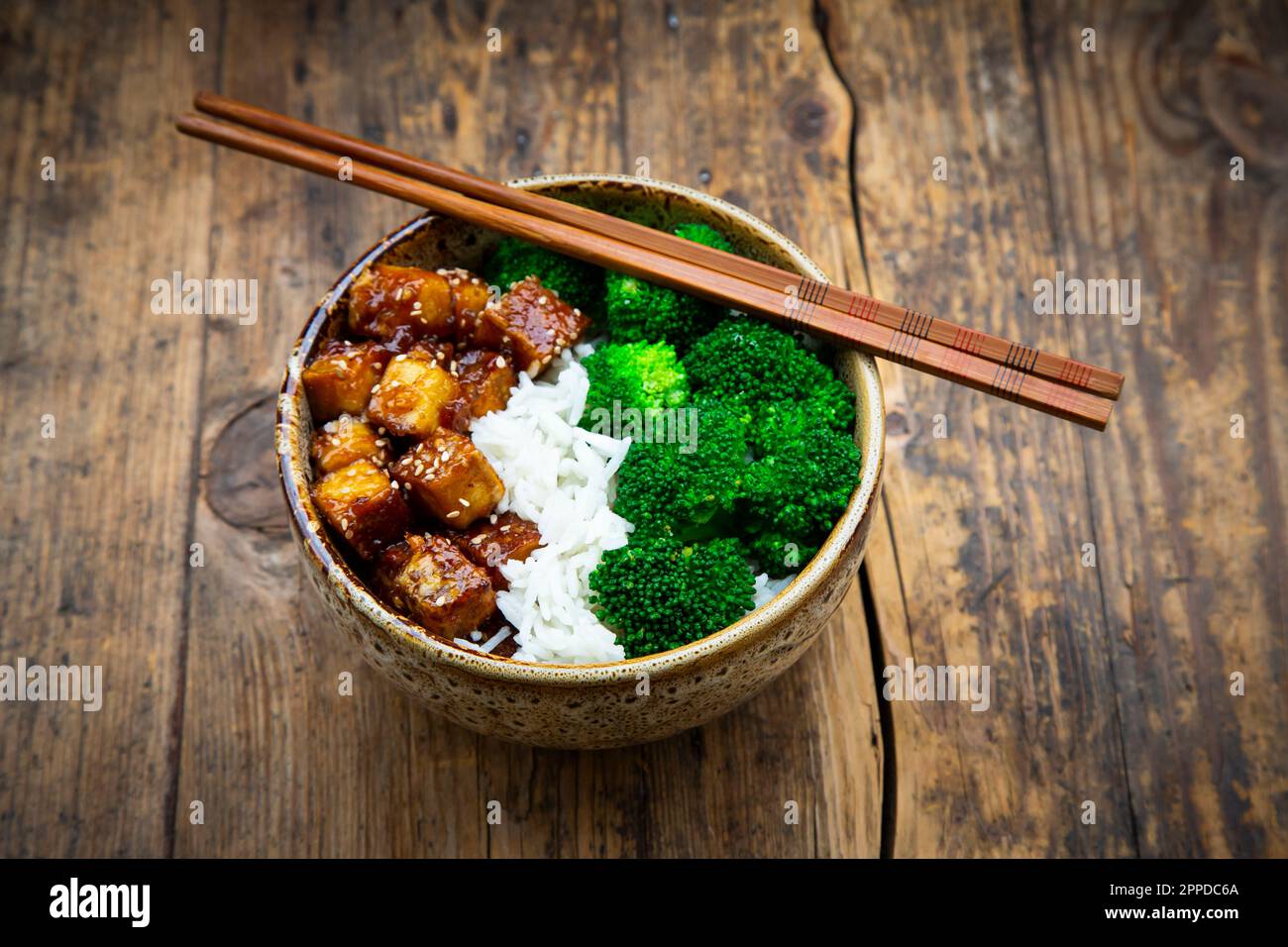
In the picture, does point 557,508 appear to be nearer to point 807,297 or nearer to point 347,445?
point 347,445

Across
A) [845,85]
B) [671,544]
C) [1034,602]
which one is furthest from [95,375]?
[1034,602]

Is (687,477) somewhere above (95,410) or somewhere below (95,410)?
below

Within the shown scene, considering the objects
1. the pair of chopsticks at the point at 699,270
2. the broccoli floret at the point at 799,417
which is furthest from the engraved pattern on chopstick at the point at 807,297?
the broccoli floret at the point at 799,417

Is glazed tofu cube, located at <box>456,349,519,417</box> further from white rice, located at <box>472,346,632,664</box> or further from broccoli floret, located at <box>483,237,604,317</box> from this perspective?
broccoli floret, located at <box>483,237,604,317</box>

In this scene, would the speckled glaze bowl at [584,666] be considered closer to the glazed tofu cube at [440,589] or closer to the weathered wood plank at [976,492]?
the glazed tofu cube at [440,589]

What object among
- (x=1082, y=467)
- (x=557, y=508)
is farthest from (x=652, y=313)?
(x=1082, y=467)

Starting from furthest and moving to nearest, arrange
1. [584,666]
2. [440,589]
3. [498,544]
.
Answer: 1. [498,544]
2. [440,589]
3. [584,666]

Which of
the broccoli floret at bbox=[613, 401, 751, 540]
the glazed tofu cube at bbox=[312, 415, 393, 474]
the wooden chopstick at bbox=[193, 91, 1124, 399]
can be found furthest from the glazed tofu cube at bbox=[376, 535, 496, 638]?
the wooden chopstick at bbox=[193, 91, 1124, 399]
